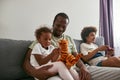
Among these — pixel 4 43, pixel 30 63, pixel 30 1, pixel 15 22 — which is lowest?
pixel 30 63

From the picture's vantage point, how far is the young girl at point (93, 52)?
2074mm

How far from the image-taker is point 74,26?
2814 mm

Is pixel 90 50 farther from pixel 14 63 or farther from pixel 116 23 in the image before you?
pixel 116 23

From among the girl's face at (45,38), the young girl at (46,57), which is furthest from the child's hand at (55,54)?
the girl's face at (45,38)

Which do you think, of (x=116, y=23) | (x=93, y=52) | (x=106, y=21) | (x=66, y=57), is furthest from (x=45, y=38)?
(x=116, y=23)

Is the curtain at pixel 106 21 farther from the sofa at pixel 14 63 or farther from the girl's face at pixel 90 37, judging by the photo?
the sofa at pixel 14 63

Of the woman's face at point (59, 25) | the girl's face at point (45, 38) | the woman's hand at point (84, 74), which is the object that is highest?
the woman's face at point (59, 25)

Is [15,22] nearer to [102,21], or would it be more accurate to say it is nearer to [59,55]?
[59,55]

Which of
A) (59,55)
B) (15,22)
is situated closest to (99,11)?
(15,22)

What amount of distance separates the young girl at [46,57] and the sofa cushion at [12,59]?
0.13 metres

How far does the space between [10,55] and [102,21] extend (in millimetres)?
1884

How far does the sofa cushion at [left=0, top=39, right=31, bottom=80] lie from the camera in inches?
68.2

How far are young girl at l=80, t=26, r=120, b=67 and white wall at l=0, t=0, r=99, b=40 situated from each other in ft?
1.25

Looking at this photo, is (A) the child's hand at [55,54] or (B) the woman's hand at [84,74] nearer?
(A) the child's hand at [55,54]
